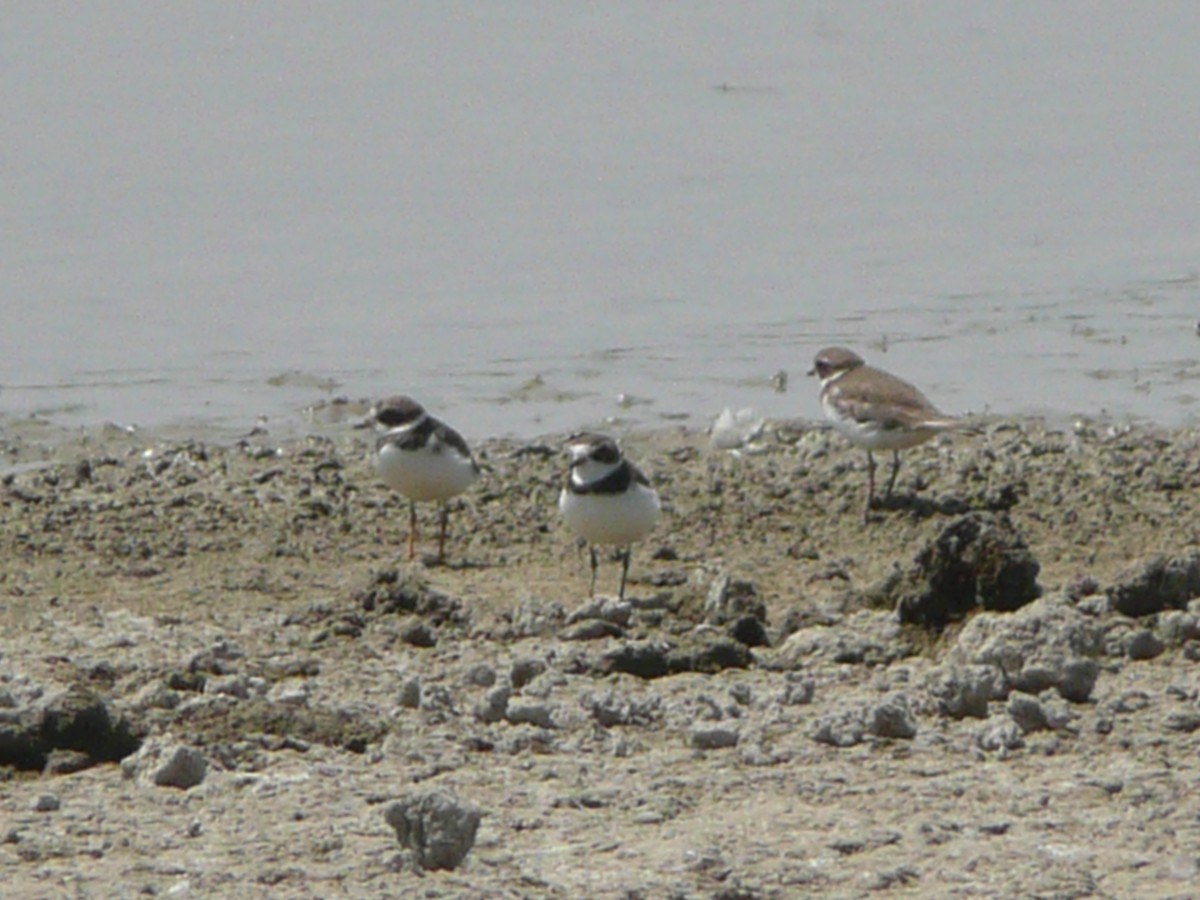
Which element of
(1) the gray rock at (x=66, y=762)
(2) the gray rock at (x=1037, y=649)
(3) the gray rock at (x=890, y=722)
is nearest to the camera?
(1) the gray rock at (x=66, y=762)

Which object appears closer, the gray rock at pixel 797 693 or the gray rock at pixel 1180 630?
the gray rock at pixel 797 693

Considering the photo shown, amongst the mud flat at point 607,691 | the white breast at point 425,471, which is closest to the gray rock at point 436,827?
the mud flat at point 607,691

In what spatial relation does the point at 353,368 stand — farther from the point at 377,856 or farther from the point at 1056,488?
the point at 377,856

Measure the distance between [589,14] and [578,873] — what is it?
17374mm

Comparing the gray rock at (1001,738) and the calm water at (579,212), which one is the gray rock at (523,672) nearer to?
the gray rock at (1001,738)

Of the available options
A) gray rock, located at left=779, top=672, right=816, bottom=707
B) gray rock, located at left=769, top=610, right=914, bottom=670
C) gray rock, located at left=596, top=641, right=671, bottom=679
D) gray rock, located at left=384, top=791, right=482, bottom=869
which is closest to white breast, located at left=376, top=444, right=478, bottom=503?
gray rock, located at left=769, top=610, right=914, bottom=670

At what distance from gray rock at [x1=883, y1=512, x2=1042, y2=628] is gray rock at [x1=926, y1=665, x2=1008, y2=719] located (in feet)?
3.43

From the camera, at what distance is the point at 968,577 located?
27.2 ft

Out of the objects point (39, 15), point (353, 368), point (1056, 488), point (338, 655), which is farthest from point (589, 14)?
point (338, 655)

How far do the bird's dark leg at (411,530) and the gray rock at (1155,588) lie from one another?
3.12 meters

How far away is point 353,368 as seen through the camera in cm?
1362

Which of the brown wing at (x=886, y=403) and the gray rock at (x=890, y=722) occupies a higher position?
the brown wing at (x=886, y=403)

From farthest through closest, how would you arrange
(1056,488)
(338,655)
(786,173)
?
1. (786,173)
2. (1056,488)
3. (338,655)

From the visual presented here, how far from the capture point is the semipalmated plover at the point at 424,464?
33.6ft
